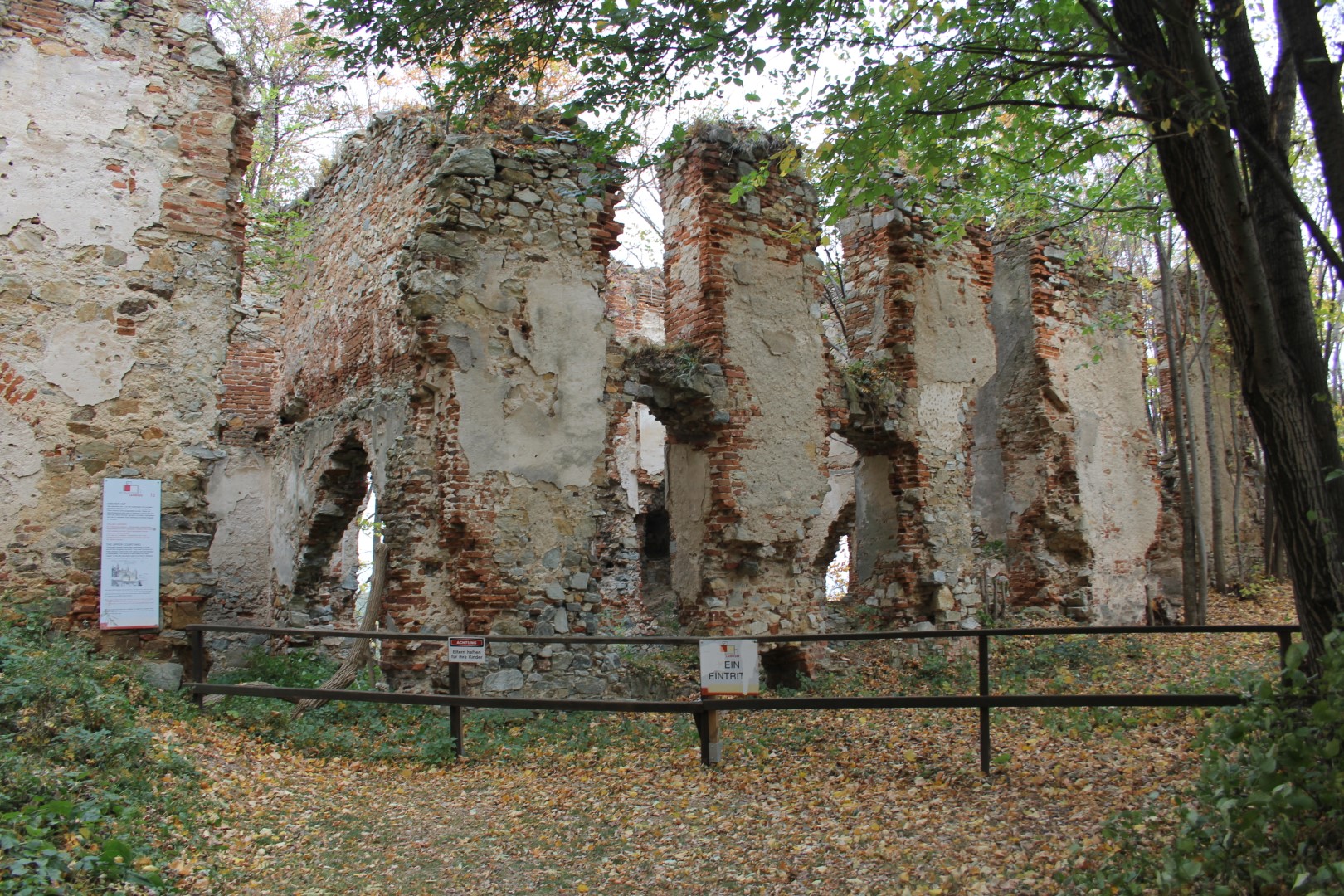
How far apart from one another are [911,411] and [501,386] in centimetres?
501

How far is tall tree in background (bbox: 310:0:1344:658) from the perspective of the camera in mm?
4137

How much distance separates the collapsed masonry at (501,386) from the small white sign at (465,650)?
1.49 m

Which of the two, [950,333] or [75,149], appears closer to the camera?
[75,149]

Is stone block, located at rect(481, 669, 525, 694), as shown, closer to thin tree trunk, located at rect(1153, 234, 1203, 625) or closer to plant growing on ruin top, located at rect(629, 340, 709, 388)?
plant growing on ruin top, located at rect(629, 340, 709, 388)

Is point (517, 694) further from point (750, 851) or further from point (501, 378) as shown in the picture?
point (750, 851)

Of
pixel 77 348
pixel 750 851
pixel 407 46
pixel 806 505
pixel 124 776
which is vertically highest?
pixel 407 46

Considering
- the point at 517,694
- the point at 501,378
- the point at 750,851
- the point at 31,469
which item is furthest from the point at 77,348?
the point at 750,851

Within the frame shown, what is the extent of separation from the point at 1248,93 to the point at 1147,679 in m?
5.90

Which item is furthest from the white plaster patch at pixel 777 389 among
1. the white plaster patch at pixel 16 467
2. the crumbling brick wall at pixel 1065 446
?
the white plaster patch at pixel 16 467

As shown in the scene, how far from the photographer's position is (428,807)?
215 inches

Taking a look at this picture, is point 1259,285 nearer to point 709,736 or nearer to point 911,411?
point 709,736

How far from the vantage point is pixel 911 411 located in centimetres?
1082

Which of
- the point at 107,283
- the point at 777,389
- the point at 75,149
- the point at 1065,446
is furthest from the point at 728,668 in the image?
the point at 1065,446

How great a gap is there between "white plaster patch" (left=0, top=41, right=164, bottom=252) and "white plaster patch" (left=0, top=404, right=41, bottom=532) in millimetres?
1403
